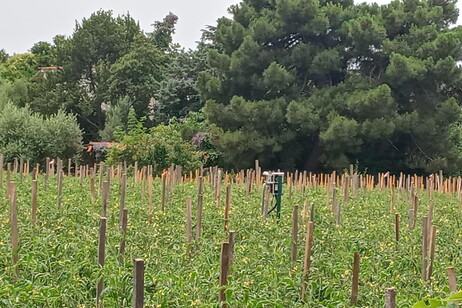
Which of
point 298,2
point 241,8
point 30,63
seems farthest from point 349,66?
point 30,63

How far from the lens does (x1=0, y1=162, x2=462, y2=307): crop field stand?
3.62m

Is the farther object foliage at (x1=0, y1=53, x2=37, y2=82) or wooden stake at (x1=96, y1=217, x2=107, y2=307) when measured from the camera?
foliage at (x1=0, y1=53, x2=37, y2=82)

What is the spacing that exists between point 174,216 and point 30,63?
26281 millimetres

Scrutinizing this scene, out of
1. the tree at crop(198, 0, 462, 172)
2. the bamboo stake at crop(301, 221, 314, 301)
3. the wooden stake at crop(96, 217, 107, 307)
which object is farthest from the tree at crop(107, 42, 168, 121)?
the bamboo stake at crop(301, 221, 314, 301)

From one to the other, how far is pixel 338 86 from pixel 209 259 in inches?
517

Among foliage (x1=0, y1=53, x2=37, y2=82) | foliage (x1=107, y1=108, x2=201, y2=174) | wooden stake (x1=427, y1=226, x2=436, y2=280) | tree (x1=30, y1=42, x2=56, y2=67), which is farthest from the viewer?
tree (x1=30, y1=42, x2=56, y2=67)

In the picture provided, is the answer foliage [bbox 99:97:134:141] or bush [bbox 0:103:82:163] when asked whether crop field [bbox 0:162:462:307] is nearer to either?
bush [bbox 0:103:82:163]

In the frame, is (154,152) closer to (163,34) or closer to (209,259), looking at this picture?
(209,259)

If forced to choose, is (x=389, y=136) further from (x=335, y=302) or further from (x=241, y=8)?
(x=335, y=302)

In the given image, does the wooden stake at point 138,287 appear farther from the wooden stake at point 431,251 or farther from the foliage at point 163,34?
the foliage at point 163,34

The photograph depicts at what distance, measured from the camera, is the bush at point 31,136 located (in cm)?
1738

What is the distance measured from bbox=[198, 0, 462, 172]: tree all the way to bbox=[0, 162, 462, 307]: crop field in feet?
30.4

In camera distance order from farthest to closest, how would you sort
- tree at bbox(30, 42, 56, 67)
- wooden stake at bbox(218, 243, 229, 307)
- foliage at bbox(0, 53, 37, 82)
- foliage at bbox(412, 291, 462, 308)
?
tree at bbox(30, 42, 56, 67), foliage at bbox(0, 53, 37, 82), wooden stake at bbox(218, 243, 229, 307), foliage at bbox(412, 291, 462, 308)

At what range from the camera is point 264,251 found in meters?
4.82
